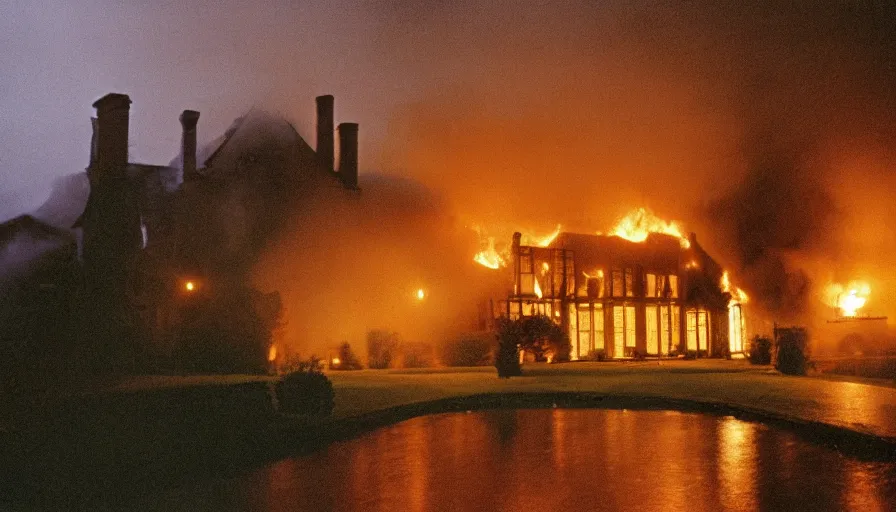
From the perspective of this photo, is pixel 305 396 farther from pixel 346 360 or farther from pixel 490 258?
pixel 490 258

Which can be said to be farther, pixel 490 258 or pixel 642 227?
pixel 642 227

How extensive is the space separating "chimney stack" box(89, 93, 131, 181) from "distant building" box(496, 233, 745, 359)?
57.1 ft

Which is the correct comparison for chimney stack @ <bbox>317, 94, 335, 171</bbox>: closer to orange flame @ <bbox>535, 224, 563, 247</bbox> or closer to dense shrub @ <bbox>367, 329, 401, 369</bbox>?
dense shrub @ <bbox>367, 329, 401, 369</bbox>

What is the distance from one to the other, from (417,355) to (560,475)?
978 inches

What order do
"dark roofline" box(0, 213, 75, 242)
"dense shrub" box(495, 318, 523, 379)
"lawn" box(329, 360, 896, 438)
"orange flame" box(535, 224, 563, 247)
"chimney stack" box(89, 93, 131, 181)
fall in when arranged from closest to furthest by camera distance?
"lawn" box(329, 360, 896, 438)
"dense shrub" box(495, 318, 523, 379)
"chimney stack" box(89, 93, 131, 181)
"dark roofline" box(0, 213, 75, 242)
"orange flame" box(535, 224, 563, 247)

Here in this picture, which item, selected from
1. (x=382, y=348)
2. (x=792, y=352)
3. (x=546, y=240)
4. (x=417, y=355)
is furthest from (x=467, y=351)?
(x=792, y=352)

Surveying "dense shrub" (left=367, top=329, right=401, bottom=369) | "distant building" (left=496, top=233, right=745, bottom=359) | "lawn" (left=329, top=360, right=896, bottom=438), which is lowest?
"lawn" (left=329, top=360, right=896, bottom=438)

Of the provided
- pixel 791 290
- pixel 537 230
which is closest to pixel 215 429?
pixel 537 230

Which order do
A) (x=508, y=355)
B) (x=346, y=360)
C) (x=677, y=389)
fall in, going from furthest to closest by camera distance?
(x=346, y=360)
(x=508, y=355)
(x=677, y=389)

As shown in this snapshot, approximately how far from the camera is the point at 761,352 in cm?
3459

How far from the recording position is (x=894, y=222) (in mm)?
52125

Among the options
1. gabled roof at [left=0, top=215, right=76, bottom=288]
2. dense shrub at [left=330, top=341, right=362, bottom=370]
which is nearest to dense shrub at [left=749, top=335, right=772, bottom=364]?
dense shrub at [left=330, top=341, right=362, bottom=370]

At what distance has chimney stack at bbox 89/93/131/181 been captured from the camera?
1273 inches

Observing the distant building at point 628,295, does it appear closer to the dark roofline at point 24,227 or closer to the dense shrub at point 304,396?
the dark roofline at point 24,227
